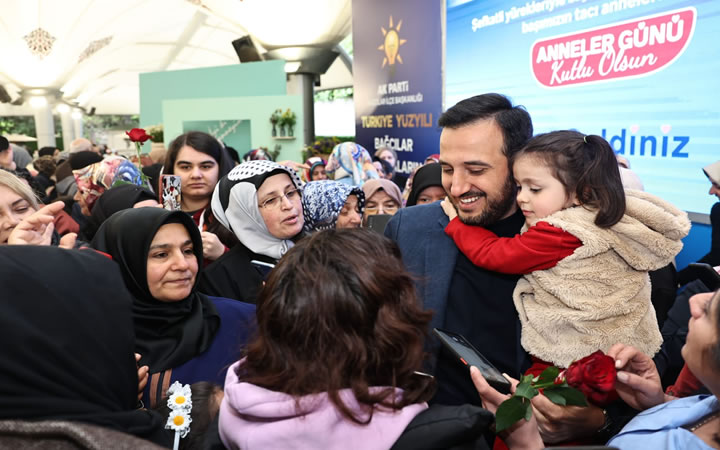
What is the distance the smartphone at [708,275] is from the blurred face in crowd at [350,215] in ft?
6.33

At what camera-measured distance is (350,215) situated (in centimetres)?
357

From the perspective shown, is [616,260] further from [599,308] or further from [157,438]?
[157,438]

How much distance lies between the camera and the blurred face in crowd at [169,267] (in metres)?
→ 2.04

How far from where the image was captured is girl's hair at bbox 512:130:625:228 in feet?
5.50

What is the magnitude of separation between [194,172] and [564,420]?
2.90m

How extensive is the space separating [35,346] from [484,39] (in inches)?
186

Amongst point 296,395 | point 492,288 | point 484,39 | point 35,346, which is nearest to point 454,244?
point 492,288

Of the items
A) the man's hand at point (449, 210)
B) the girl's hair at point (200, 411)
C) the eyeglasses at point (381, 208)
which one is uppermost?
the man's hand at point (449, 210)

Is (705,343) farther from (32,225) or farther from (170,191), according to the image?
(170,191)

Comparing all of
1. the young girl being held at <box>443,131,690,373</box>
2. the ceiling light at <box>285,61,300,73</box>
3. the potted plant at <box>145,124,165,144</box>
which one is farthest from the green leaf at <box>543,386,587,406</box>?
the ceiling light at <box>285,61,300,73</box>

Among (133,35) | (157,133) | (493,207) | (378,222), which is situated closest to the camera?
(493,207)

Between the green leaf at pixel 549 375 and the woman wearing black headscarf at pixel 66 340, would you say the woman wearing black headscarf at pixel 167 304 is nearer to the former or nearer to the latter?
the woman wearing black headscarf at pixel 66 340

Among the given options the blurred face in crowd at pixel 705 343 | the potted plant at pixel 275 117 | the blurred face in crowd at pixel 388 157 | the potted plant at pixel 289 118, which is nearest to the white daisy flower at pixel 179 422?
the blurred face in crowd at pixel 705 343

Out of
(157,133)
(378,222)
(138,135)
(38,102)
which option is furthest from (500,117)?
(38,102)
